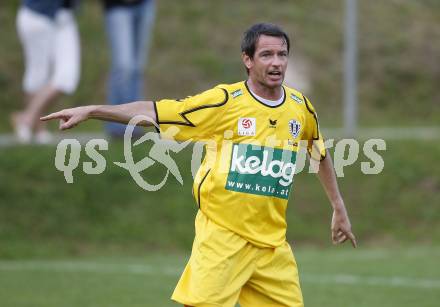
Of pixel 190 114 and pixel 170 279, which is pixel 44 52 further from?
pixel 190 114

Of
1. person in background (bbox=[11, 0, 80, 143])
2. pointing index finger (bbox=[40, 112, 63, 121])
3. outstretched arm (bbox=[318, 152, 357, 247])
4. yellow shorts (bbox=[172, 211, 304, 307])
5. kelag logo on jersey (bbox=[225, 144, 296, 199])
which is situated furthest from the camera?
person in background (bbox=[11, 0, 80, 143])

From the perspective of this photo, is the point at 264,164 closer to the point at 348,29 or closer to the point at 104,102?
the point at 348,29

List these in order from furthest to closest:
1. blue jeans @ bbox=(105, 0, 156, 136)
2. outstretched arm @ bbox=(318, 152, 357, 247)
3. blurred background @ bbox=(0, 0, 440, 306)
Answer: blue jeans @ bbox=(105, 0, 156, 136)
blurred background @ bbox=(0, 0, 440, 306)
outstretched arm @ bbox=(318, 152, 357, 247)

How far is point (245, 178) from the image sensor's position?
6.13 meters

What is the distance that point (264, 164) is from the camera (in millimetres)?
6145

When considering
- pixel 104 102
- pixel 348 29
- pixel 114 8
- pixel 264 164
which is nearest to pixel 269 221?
pixel 264 164

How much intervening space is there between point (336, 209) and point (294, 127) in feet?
2.21

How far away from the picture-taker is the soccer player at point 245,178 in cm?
605

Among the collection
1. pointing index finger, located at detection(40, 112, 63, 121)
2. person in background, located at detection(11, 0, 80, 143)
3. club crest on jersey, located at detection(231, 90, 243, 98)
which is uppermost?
person in background, located at detection(11, 0, 80, 143)

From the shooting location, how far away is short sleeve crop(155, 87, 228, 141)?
6.03m

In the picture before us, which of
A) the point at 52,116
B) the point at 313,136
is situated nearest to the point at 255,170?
the point at 313,136

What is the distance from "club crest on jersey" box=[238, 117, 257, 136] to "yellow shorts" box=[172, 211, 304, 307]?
1.81 feet

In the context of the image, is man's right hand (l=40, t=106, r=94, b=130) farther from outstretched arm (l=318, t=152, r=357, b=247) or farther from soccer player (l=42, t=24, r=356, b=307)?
outstretched arm (l=318, t=152, r=357, b=247)

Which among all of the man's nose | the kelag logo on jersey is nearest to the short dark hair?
the man's nose
